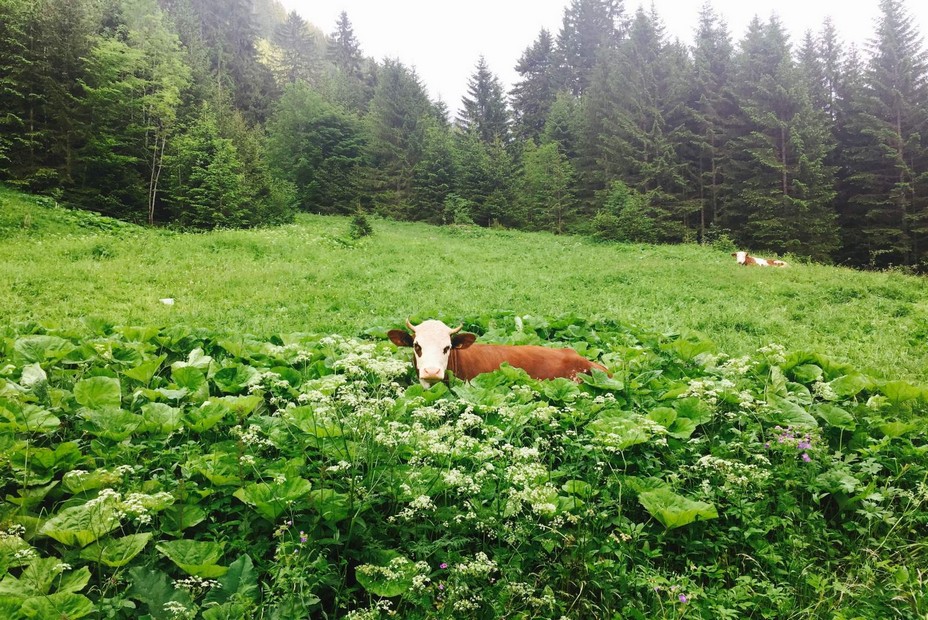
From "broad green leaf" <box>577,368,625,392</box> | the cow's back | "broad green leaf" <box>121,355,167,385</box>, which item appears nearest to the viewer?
"broad green leaf" <box>121,355,167,385</box>

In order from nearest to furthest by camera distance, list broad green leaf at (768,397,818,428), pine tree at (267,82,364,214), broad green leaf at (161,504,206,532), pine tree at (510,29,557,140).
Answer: broad green leaf at (161,504,206,532) → broad green leaf at (768,397,818,428) → pine tree at (267,82,364,214) → pine tree at (510,29,557,140)

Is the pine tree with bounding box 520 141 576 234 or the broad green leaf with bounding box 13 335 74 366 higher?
the pine tree with bounding box 520 141 576 234

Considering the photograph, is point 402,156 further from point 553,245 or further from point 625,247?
point 625,247

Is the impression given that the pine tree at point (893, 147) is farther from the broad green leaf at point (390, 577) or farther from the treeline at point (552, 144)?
the broad green leaf at point (390, 577)

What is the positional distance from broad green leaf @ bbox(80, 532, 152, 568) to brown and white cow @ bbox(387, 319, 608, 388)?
2.92m

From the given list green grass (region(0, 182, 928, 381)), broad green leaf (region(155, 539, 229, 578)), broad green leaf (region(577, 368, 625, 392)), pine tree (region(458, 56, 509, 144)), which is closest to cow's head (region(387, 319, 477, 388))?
broad green leaf (region(577, 368, 625, 392))

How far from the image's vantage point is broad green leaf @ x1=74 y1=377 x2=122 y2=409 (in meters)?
3.13

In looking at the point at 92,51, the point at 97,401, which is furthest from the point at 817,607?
the point at 92,51

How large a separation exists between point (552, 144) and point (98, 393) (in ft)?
130

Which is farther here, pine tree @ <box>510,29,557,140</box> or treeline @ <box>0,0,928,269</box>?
pine tree @ <box>510,29,557,140</box>

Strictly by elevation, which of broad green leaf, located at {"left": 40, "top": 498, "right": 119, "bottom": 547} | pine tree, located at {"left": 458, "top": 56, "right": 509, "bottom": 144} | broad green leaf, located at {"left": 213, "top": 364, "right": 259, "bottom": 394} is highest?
pine tree, located at {"left": 458, "top": 56, "right": 509, "bottom": 144}

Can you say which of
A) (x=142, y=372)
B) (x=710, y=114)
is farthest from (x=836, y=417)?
(x=710, y=114)

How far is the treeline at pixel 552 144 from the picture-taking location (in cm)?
2561

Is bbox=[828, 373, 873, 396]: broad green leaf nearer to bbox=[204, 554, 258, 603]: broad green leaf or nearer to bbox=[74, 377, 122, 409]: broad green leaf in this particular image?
bbox=[204, 554, 258, 603]: broad green leaf
